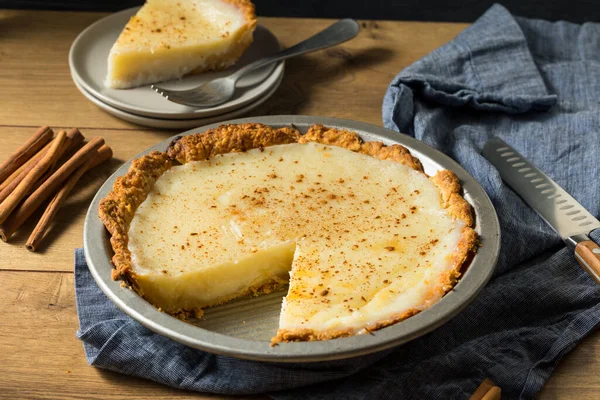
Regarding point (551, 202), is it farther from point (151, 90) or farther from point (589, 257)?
point (151, 90)

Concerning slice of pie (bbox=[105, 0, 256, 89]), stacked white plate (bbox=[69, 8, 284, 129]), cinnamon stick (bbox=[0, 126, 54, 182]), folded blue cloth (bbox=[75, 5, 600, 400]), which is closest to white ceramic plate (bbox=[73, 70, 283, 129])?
stacked white plate (bbox=[69, 8, 284, 129])

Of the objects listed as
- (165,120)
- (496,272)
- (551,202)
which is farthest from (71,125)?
(551,202)

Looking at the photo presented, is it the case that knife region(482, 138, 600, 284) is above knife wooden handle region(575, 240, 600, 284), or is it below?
below

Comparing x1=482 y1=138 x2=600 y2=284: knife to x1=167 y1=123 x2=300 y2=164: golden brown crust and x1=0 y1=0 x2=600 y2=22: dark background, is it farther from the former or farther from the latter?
x1=0 y1=0 x2=600 y2=22: dark background

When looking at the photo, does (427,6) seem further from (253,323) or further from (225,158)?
(253,323)

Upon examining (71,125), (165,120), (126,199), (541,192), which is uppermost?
(541,192)

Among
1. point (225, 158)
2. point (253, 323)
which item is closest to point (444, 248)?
point (253, 323)

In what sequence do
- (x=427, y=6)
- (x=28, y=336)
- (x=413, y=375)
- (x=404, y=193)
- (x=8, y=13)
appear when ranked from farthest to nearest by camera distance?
(x=427, y=6) → (x=8, y=13) → (x=404, y=193) → (x=28, y=336) → (x=413, y=375)
